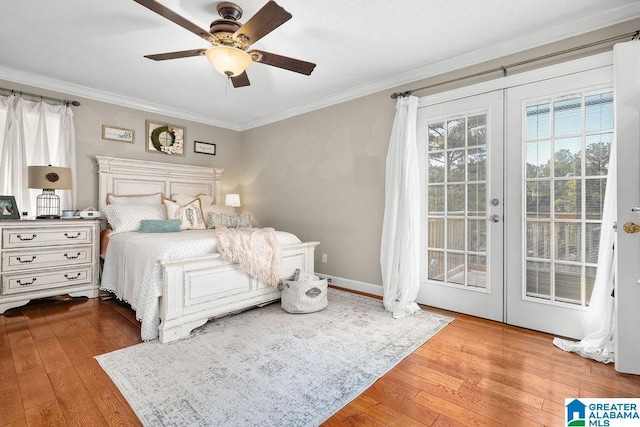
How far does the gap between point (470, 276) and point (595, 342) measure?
950 mm

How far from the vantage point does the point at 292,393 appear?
66.4 inches

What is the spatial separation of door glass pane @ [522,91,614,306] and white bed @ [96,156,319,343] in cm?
211

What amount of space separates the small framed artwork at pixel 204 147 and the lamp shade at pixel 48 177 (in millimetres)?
1800

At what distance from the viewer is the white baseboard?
352 centimetres

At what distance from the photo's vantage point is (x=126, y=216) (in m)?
3.53

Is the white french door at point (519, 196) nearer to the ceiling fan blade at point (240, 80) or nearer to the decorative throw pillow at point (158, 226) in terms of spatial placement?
the ceiling fan blade at point (240, 80)

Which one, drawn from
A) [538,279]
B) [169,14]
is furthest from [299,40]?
[538,279]

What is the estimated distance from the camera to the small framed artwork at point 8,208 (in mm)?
3090

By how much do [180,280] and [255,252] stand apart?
0.69 meters

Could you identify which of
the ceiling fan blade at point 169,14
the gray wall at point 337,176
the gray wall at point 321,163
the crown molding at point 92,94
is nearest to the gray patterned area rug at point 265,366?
the gray wall at point 337,176

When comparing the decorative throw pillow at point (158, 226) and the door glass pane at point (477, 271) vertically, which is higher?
the decorative throw pillow at point (158, 226)

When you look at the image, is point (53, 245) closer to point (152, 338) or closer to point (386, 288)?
point (152, 338)

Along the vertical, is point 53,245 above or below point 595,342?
above

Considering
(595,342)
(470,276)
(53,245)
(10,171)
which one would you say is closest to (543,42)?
(470,276)
